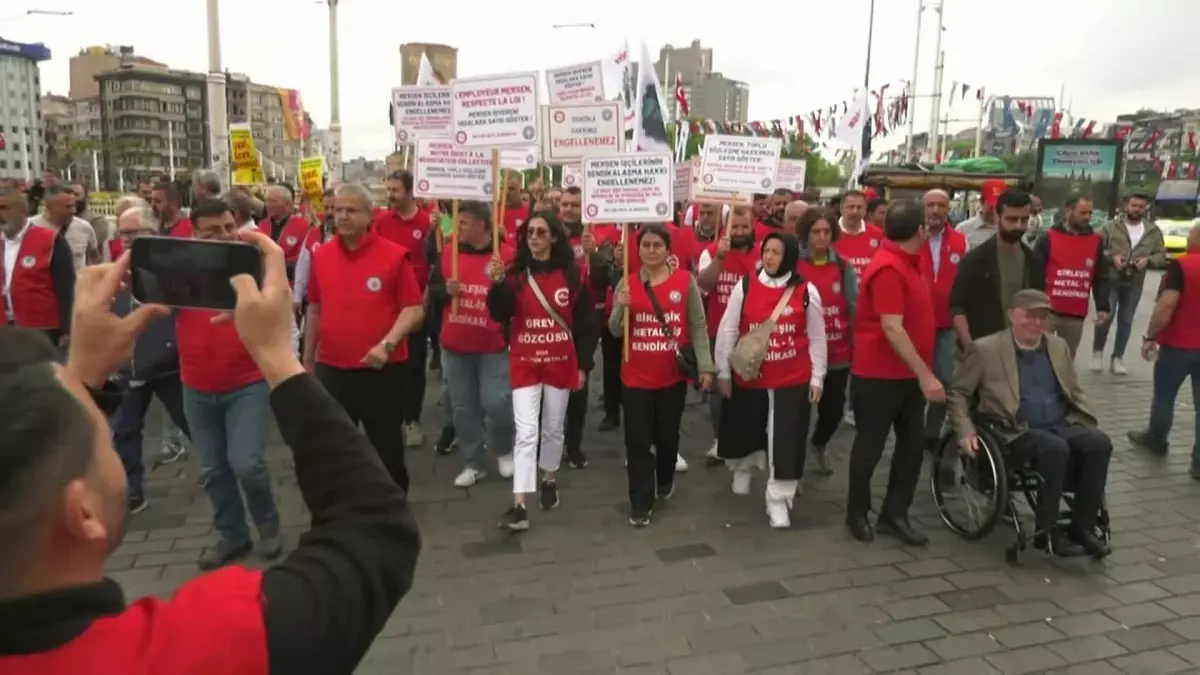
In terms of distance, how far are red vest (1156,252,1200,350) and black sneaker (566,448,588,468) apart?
4650 millimetres

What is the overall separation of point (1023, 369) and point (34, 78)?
4358 inches

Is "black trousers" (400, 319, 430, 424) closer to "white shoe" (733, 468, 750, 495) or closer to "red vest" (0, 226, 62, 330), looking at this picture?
"red vest" (0, 226, 62, 330)

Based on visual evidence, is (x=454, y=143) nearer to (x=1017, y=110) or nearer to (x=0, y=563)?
(x=0, y=563)

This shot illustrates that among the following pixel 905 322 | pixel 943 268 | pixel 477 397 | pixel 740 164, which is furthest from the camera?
pixel 740 164

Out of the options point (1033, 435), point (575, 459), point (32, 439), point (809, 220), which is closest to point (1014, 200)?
point (809, 220)

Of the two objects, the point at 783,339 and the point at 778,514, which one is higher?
the point at 783,339

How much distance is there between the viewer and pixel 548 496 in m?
5.58

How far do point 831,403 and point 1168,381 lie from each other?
2.79m

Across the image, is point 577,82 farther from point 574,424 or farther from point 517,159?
point 574,424

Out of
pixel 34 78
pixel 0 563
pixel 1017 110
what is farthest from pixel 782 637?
pixel 34 78

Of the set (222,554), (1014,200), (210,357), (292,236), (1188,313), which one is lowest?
(222,554)

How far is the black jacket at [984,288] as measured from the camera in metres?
5.63

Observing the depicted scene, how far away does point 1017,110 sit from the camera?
3497cm

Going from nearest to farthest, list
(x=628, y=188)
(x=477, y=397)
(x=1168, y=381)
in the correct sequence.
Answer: (x=628, y=188), (x=477, y=397), (x=1168, y=381)
